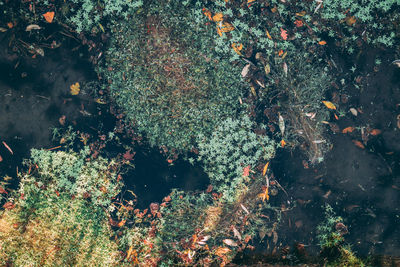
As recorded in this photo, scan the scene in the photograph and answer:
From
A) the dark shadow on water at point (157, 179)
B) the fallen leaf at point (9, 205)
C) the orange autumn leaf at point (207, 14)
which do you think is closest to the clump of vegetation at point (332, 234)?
the dark shadow on water at point (157, 179)

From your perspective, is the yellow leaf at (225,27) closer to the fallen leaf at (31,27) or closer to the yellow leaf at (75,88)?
the yellow leaf at (75,88)

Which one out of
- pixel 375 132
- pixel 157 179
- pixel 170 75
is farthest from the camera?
pixel 157 179

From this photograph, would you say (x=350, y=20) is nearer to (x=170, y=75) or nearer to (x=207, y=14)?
(x=207, y=14)

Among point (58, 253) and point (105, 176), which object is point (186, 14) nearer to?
point (105, 176)

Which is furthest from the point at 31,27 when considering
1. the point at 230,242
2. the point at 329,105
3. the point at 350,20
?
the point at 350,20

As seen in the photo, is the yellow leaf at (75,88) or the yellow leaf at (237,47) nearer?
the yellow leaf at (237,47)
